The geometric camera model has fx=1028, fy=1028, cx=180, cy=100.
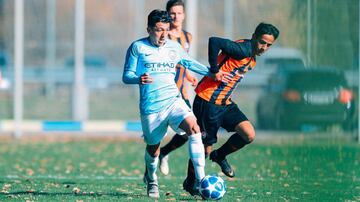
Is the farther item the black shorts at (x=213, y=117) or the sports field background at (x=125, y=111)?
the sports field background at (x=125, y=111)

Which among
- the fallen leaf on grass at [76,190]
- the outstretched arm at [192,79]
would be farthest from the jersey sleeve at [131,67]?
the outstretched arm at [192,79]

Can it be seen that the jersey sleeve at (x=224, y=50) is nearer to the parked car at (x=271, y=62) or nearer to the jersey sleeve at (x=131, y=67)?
the jersey sleeve at (x=131, y=67)

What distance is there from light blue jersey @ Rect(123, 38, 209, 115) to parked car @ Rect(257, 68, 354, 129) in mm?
8280

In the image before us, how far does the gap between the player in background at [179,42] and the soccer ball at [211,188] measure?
2273 mm

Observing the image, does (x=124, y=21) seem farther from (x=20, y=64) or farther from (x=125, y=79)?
(x=125, y=79)

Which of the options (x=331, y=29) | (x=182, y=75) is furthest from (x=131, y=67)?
(x=331, y=29)

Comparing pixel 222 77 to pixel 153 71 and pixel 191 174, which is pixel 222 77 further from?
pixel 191 174

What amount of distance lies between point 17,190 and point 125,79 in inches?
80.3

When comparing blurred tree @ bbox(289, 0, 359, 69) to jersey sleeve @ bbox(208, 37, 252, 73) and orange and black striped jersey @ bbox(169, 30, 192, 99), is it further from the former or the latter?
jersey sleeve @ bbox(208, 37, 252, 73)

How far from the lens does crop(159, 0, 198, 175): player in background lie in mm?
11664

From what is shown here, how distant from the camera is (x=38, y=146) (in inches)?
719

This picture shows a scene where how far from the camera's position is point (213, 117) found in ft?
34.0

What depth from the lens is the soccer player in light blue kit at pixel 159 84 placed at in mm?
9617

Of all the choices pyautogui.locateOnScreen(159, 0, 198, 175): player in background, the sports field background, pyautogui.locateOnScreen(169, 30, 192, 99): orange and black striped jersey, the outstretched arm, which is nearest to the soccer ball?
the sports field background
